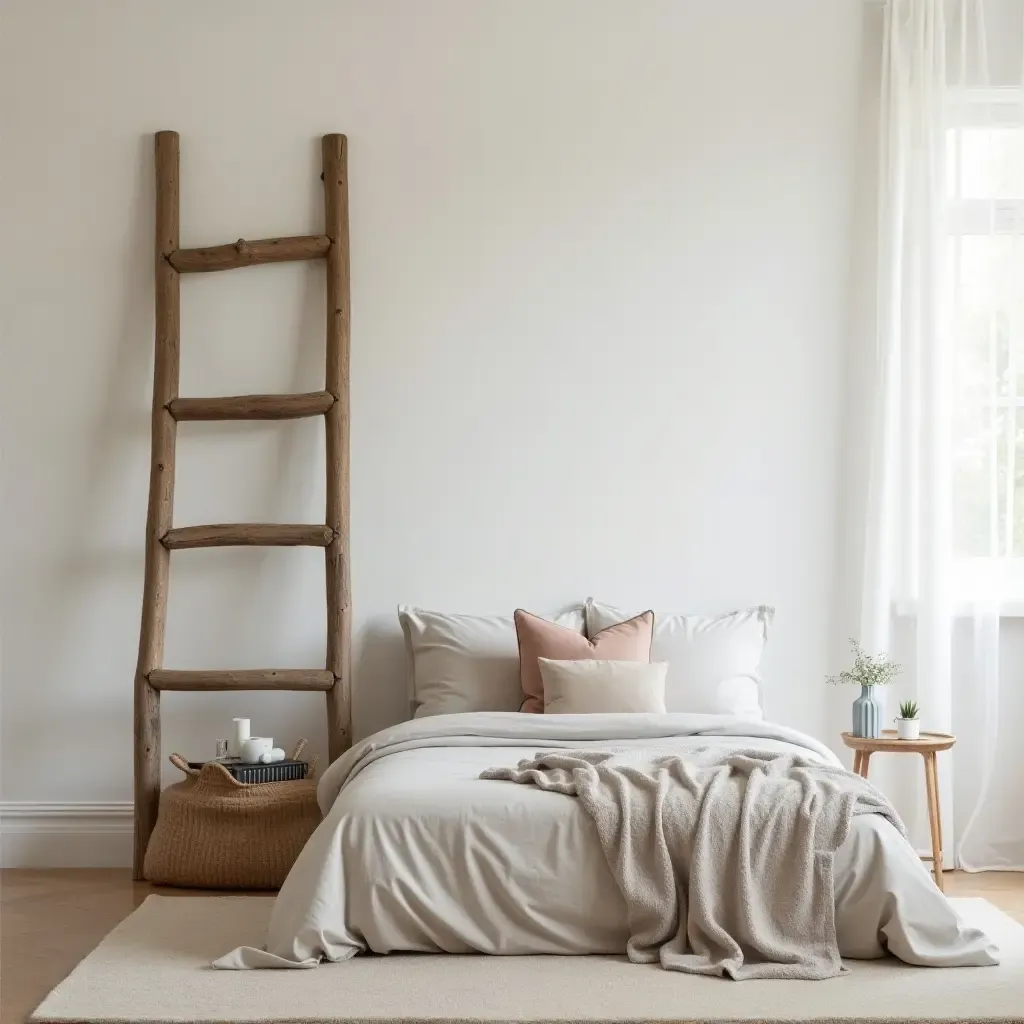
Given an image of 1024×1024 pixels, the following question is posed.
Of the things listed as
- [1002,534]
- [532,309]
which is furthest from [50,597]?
[1002,534]

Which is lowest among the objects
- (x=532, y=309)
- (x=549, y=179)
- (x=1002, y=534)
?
(x=1002, y=534)

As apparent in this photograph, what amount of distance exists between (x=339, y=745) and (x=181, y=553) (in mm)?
884

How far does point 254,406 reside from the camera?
425 centimetres

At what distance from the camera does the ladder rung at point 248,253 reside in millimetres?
4273

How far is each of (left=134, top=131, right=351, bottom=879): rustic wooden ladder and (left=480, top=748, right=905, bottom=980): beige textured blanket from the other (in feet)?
4.63

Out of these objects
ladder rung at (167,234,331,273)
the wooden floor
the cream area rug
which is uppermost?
ladder rung at (167,234,331,273)

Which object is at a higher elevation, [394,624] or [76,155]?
[76,155]

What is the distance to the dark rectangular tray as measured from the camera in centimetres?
396

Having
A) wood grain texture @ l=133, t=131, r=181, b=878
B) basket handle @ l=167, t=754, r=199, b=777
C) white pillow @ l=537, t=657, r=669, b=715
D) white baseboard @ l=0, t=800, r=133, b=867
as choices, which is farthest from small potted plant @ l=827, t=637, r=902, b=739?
white baseboard @ l=0, t=800, r=133, b=867

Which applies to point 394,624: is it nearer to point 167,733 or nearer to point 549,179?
point 167,733

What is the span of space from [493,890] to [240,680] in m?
1.48

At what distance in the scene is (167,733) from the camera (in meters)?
4.38

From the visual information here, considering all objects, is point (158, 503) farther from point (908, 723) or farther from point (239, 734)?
point (908, 723)

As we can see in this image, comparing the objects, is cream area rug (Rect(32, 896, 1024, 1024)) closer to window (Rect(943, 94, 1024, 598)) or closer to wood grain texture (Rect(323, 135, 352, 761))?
wood grain texture (Rect(323, 135, 352, 761))
